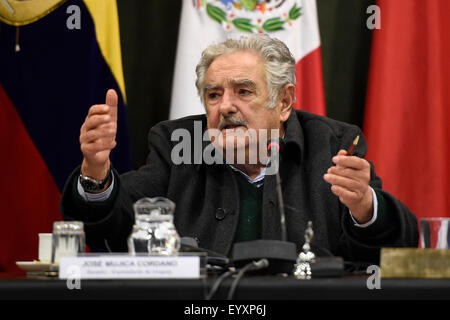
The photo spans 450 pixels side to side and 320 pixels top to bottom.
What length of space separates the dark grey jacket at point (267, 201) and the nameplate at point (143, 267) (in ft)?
2.69

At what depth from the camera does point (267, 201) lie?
7.10 feet

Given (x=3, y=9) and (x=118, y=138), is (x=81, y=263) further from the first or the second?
(x=3, y=9)

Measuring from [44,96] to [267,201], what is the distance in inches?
48.0

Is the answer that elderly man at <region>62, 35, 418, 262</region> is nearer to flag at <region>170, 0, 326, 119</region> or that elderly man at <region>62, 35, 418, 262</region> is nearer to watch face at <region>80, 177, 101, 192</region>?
watch face at <region>80, 177, 101, 192</region>

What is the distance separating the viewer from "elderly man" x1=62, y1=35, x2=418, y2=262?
1.92m

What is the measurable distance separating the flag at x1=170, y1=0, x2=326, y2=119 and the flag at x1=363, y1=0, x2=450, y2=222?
0.92ft

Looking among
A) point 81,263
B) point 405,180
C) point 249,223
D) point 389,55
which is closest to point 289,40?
point 389,55

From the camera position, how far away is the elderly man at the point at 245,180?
1917mm

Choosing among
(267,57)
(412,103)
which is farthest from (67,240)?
(412,103)

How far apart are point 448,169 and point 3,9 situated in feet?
6.86

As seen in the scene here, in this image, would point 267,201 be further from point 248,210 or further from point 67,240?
point 67,240

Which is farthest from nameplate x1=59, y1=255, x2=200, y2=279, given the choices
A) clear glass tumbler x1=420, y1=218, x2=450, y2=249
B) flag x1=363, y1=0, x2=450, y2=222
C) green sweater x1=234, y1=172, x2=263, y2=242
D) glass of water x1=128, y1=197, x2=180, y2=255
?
flag x1=363, y1=0, x2=450, y2=222

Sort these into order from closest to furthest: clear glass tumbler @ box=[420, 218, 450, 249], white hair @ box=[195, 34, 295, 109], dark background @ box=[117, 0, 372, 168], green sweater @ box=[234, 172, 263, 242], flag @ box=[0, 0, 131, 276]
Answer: clear glass tumbler @ box=[420, 218, 450, 249]
green sweater @ box=[234, 172, 263, 242]
white hair @ box=[195, 34, 295, 109]
flag @ box=[0, 0, 131, 276]
dark background @ box=[117, 0, 372, 168]

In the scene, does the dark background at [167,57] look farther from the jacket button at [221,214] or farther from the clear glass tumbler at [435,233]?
the clear glass tumbler at [435,233]
